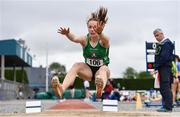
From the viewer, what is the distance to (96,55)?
905 centimetres

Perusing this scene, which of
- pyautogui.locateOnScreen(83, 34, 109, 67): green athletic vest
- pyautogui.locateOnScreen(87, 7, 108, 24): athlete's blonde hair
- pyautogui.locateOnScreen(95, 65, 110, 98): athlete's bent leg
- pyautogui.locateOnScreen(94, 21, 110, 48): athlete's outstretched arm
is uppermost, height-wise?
pyautogui.locateOnScreen(87, 7, 108, 24): athlete's blonde hair

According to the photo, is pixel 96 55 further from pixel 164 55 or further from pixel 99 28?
pixel 164 55

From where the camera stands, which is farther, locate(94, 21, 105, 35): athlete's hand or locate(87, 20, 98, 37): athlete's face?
locate(87, 20, 98, 37): athlete's face

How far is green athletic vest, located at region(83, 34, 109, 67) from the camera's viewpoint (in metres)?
9.05

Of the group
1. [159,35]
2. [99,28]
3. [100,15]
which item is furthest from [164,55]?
[99,28]

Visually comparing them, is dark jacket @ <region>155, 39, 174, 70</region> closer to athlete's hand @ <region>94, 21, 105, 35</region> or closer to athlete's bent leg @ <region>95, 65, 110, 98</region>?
athlete's bent leg @ <region>95, 65, 110, 98</region>

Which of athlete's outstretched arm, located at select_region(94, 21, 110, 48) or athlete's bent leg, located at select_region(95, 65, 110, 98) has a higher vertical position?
athlete's outstretched arm, located at select_region(94, 21, 110, 48)

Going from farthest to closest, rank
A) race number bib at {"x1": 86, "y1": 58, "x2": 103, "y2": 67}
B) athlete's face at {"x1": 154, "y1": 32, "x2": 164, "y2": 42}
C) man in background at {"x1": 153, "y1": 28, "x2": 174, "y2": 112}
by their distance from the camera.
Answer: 1. athlete's face at {"x1": 154, "y1": 32, "x2": 164, "y2": 42}
2. man in background at {"x1": 153, "y1": 28, "x2": 174, "y2": 112}
3. race number bib at {"x1": 86, "y1": 58, "x2": 103, "y2": 67}

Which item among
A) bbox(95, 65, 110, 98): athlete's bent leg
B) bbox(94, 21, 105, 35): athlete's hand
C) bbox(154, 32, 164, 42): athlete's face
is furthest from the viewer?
bbox(154, 32, 164, 42): athlete's face

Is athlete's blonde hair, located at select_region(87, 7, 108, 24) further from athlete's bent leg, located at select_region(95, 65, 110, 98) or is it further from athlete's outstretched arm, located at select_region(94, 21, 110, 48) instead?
athlete's bent leg, located at select_region(95, 65, 110, 98)

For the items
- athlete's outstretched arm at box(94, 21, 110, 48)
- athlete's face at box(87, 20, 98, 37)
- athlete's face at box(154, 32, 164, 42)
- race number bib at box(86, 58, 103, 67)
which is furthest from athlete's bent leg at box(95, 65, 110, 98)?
athlete's face at box(154, 32, 164, 42)

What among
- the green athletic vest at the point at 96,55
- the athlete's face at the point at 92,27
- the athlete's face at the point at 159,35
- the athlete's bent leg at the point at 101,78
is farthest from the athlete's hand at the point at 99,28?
the athlete's face at the point at 159,35

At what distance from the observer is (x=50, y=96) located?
42531 millimetres

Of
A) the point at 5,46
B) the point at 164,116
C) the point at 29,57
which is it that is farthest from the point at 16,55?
the point at 164,116
